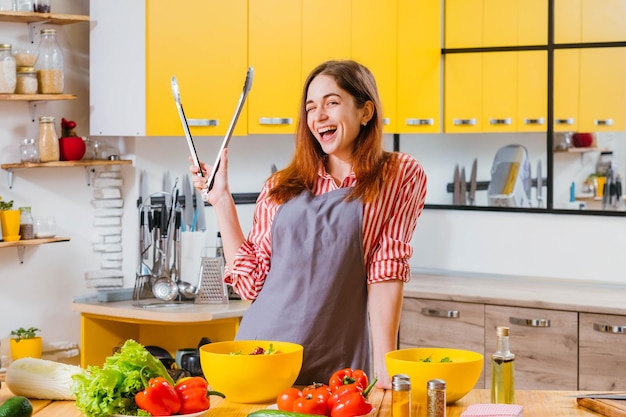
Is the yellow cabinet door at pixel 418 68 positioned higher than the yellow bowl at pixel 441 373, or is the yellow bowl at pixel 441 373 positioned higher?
the yellow cabinet door at pixel 418 68

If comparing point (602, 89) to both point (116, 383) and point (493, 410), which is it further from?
point (116, 383)

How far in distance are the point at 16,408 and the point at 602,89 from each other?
131 inches

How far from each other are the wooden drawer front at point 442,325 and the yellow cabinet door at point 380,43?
A: 91 centimetres

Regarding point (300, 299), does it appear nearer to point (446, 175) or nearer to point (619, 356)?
point (619, 356)

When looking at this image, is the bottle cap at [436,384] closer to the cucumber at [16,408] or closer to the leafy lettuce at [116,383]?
the leafy lettuce at [116,383]

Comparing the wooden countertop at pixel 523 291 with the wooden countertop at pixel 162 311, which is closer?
the wooden countertop at pixel 162 311

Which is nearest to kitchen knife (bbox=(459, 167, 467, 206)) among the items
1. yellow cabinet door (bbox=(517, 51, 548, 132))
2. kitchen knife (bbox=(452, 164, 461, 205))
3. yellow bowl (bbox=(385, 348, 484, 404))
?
kitchen knife (bbox=(452, 164, 461, 205))

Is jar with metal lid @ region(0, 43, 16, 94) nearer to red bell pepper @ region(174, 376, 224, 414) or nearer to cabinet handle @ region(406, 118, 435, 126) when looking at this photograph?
cabinet handle @ region(406, 118, 435, 126)

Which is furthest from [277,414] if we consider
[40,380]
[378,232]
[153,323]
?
[153,323]

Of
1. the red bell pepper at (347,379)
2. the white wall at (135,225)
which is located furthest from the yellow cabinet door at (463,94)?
the red bell pepper at (347,379)

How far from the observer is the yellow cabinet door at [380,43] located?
179 inches

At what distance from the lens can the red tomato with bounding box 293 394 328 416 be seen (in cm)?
190

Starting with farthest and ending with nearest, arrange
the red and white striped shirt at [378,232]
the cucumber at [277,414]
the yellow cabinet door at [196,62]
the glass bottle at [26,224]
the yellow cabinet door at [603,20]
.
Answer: the yellow cabinet door at [603,20], the yellow cabinet door at [196,62], the glass bottle at [26,224], the red and white striped shirt at [378,232], the cucumber at [277,414]

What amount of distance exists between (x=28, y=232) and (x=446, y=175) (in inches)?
86.0
